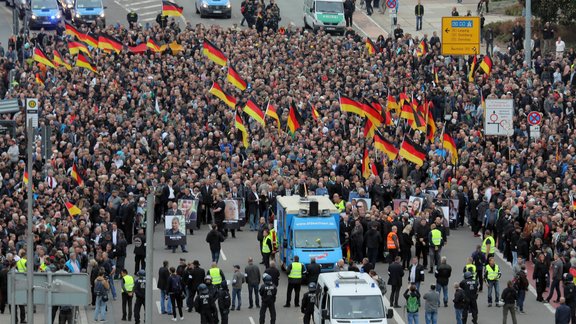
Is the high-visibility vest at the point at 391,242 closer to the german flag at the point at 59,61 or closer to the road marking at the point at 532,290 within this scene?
the road marking at the point at 532,290

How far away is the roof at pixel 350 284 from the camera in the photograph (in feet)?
120

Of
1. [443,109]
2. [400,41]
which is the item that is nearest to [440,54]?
[400,41]

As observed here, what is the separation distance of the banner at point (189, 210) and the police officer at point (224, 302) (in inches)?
339

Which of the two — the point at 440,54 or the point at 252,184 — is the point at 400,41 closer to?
the point at 440,54

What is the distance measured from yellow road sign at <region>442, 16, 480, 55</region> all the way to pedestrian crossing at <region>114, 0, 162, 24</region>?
67.9 ft

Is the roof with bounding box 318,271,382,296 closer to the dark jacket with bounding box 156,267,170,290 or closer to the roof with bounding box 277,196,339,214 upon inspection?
the dark jacket with bounding box 156,267,170,290

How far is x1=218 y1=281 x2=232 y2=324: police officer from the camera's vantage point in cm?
3884

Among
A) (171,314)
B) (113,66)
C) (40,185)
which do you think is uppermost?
(113,66)

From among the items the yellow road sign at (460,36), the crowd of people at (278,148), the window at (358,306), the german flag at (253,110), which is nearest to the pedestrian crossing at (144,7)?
the crowd of people at (278,148)

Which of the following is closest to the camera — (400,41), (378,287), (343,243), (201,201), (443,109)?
(378,287)

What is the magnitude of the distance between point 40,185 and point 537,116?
16.4 meters

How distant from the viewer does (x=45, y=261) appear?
3994cm

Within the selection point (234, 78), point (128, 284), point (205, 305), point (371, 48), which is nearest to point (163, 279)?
point (128, 284)

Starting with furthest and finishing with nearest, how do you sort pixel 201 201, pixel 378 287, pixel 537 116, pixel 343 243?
pixel 537 116
pixel 201 201
pixel 343 243
pixel 378 287
